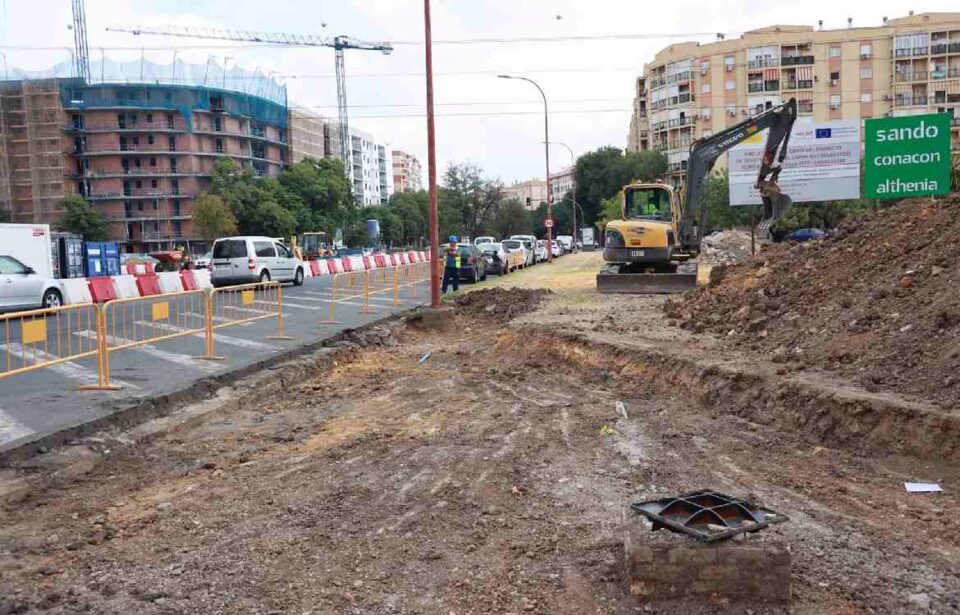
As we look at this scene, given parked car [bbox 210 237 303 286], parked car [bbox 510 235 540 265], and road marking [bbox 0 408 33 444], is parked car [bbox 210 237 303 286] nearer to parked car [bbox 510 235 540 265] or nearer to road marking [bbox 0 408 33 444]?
parked car [bbox 510 235 540 265]

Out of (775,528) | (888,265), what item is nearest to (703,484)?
(775,528)

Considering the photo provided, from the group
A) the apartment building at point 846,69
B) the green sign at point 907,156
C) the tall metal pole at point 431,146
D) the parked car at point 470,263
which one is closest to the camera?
the tall metal pole at point 431,146

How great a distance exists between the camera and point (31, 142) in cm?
7819

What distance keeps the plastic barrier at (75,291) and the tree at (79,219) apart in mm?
62679

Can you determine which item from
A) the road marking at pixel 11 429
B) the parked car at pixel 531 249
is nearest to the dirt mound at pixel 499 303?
the road marking at pixel 11 429

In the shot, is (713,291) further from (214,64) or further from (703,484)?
(214,64)

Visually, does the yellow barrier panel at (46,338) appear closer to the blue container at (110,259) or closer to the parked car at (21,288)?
the parked car at (21,288)

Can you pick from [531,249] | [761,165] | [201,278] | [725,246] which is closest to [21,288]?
[201,278]

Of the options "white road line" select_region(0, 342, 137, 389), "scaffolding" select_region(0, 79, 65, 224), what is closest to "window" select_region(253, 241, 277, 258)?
"white road line" select_region(0, 342, 137, 389)

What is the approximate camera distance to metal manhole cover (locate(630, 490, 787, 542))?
3.86m

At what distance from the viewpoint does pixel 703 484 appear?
218 inches

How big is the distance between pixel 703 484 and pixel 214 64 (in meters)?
102

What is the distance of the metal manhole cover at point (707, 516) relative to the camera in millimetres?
3861

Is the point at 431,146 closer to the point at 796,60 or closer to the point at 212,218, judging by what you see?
the point at 212,218
